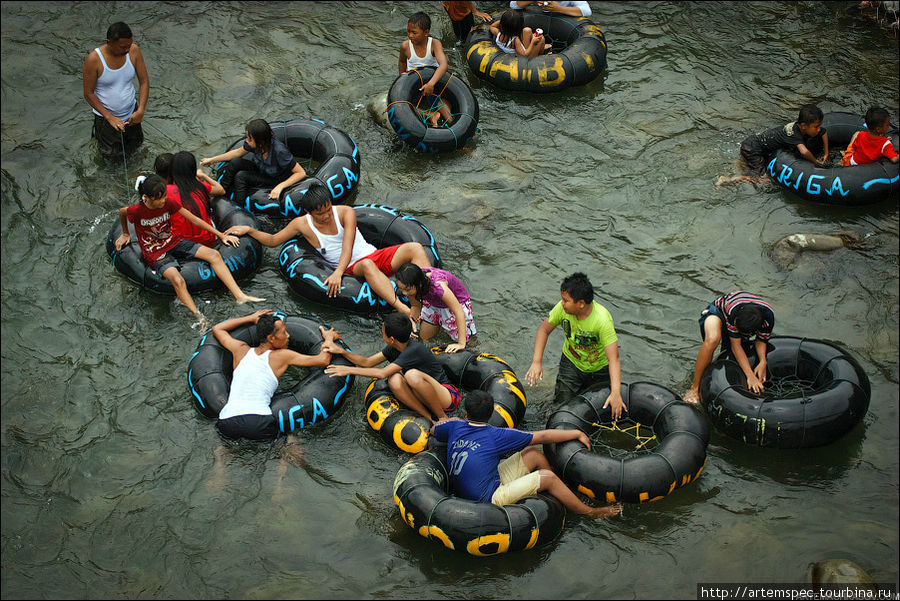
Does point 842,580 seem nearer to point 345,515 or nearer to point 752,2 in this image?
point 345,515

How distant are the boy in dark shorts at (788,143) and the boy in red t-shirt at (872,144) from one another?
1.06 feet

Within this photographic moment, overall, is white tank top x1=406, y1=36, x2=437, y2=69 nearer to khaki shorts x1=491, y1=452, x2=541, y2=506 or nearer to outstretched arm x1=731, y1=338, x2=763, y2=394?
outstretched arm x1=731, y1=338, x2=763, y2=394

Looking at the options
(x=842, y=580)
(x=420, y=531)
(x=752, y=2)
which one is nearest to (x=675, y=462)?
(x=842, y=580)

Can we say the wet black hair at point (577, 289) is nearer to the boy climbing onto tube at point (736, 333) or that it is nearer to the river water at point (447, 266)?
the boy climbing onto tube at point (736, 333)

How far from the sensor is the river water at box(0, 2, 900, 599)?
657 centimetres

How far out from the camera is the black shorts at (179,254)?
8812 mm

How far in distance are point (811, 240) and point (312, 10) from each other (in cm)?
846

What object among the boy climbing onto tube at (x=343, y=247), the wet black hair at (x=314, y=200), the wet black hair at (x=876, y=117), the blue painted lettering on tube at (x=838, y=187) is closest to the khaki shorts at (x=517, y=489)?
the boy climbing onto tube at (x=343, y=247)

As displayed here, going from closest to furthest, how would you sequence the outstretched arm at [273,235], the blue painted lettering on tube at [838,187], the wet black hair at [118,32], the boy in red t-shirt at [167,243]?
the boy in red t-shirt at [167,243] → the outstretched arm at [273,235] → the blue painted lettering on tube at [838,187] → the wet black hair at [118,32]

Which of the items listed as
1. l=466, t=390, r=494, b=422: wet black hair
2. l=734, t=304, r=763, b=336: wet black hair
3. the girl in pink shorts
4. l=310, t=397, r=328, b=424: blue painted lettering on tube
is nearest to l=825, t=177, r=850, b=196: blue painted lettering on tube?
l=734, t=304, r=763, b=336: wet black hair

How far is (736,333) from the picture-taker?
732 centimetres

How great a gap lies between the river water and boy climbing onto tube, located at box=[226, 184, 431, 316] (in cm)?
47

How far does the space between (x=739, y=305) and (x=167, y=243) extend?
5769 millimetres

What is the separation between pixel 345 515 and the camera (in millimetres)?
6957
